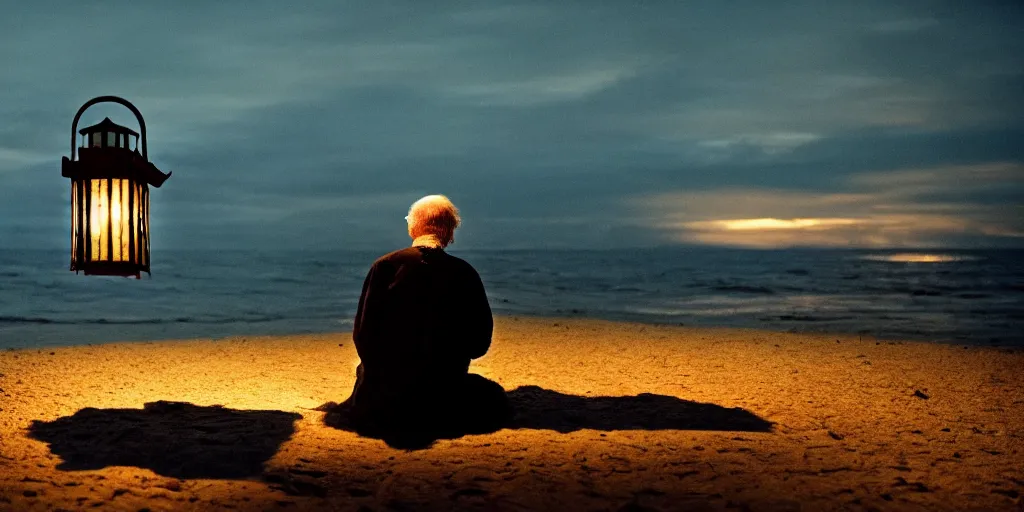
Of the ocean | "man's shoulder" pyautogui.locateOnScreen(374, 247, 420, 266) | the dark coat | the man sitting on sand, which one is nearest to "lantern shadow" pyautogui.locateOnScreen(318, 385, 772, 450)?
the man sitting on sand

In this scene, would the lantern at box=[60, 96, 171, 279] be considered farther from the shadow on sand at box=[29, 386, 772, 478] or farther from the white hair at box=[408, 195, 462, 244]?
the white hair at box=[408, 195, 462, 244]

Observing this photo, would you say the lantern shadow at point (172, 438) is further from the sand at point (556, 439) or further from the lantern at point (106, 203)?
the lantern at point (106, 203)

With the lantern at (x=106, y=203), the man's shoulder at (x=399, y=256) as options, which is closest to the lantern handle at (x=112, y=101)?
the lantern at (x=106, y=203)

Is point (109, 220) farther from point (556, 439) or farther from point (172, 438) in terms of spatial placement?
point (556, 439)

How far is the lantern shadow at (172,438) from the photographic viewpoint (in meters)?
4.43

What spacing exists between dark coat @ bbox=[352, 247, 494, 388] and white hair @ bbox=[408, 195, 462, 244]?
6.5 inches

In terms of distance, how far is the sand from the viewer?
395 centimetres

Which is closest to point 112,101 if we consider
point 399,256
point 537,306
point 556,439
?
point 399,256

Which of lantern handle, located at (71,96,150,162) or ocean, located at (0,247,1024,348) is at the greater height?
lantern handle, located at (71,96,150,162)

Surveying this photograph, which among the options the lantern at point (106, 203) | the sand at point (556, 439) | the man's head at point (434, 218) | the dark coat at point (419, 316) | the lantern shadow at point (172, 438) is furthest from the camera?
the man's head at point (434, 218)

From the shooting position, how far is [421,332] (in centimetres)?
516

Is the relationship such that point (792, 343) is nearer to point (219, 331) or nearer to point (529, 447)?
point (529, 447)

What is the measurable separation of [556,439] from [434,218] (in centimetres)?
178

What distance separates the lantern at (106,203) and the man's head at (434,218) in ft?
5.93
